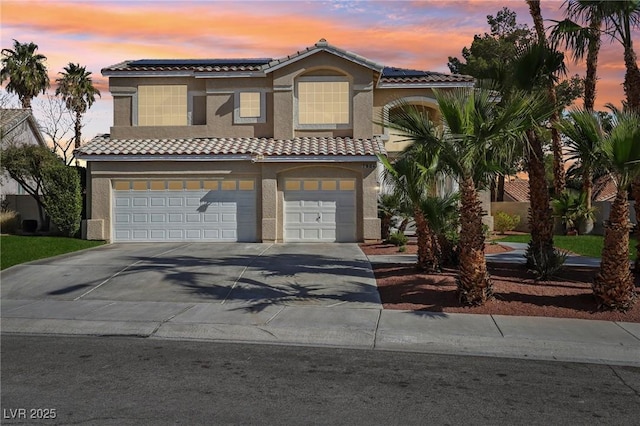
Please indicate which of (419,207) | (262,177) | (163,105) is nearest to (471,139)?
(419,207)

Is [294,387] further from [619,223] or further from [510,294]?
[619,223]

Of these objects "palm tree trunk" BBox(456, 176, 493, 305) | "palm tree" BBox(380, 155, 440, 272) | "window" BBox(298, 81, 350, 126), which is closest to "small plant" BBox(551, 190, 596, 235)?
"window" BBox(298, 81, 350, 126)

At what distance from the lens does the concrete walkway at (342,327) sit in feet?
31.4

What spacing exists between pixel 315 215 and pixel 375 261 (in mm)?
5680

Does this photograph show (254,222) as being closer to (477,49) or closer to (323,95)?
(323,95)

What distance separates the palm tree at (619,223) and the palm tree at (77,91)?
3690 cm

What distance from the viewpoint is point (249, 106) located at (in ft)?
81.2

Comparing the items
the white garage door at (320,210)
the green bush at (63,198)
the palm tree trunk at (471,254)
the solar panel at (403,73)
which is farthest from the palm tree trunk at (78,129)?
the palm tree trunk at (471,254)

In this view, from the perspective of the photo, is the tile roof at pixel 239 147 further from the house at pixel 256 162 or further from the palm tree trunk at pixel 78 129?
the palm tree trunk at pixel 78 129

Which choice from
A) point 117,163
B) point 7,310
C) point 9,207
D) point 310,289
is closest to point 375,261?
point 310,289

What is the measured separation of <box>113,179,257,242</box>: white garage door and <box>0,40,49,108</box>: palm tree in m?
25.8

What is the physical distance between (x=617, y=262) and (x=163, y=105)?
761 inches

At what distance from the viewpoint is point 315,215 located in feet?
74.3

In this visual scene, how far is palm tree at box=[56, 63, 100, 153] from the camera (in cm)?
4162
